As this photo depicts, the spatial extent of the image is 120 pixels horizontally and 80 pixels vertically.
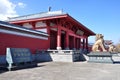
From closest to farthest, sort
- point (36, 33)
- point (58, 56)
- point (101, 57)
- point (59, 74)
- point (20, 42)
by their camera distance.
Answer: point (59, 74) < point (20, 42) < point (101, 57) < point (58, 56) < point (36, 33)

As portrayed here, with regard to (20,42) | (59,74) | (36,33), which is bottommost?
(59,74)

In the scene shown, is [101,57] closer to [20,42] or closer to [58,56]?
[58,56]

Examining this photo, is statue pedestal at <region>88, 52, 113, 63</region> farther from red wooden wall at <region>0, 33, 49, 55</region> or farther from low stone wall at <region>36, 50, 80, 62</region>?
red wooden wall at <region>0, 33, 49, 55</region>

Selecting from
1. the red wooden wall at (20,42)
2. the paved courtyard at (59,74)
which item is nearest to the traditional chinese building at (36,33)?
the red wooden wall at (20,42)

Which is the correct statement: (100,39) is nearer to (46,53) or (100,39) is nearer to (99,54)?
(99,54)

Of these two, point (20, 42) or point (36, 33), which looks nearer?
point (20, 42)

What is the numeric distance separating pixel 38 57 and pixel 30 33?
2.86 meters

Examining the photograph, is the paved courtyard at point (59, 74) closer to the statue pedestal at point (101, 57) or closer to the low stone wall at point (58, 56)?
the statue pedestal at point (101, 57)

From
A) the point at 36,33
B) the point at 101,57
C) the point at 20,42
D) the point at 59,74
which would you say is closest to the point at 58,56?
the point at 36,33

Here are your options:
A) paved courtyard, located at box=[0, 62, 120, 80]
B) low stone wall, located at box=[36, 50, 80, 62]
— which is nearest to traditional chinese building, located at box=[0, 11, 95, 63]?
low stone wall, located at box=[36, 50, 80, 62]

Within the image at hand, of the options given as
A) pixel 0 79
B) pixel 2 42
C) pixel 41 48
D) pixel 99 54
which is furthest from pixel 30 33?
pixel 0 79

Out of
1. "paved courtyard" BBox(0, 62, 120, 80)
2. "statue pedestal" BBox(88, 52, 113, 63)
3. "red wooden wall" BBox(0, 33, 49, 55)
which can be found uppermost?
"red wooden wall" BBox(0, 33, 49, 55)

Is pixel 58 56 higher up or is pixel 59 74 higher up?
pixel 58 56

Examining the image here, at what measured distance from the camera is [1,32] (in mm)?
13008
